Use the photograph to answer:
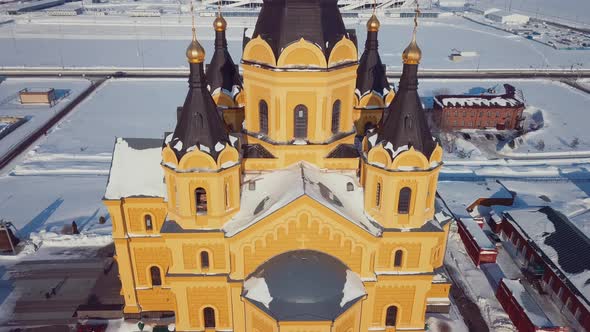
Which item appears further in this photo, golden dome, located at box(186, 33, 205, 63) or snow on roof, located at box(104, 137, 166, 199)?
snow on roof, located at box(104, 137, 166, 199)

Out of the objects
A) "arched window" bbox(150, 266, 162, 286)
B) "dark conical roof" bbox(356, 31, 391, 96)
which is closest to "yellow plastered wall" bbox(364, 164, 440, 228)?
"dark conical roof" bbox(356, 31, 391, 96)

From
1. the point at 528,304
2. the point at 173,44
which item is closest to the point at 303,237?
the point at 528,304

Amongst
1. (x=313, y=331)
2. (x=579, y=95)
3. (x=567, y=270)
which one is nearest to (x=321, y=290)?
(x=313, y=331)

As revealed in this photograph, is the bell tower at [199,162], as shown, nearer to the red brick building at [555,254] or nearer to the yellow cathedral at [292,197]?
the yellow cathedral at [292,197]

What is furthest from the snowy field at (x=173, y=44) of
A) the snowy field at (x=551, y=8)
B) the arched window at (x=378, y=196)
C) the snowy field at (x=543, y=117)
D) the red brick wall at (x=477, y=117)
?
the arched window at (x=378, y=196)

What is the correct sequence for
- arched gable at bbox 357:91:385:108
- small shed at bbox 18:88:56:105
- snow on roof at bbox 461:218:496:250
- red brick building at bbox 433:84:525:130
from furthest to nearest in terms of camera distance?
small shed at bbox 18:88:56:105 < red brick building at bbox 433:84:525:130 < snow on roof at bbox 461:218:496:250 < arched gable at bbox 357:91:385:108

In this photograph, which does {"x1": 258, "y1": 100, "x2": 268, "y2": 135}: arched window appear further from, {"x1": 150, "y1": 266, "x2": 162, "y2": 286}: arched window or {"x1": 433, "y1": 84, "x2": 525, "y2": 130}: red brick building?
{"x1": 433, "y1": 84, "x2": 525, "y2": 130}: red brick building
